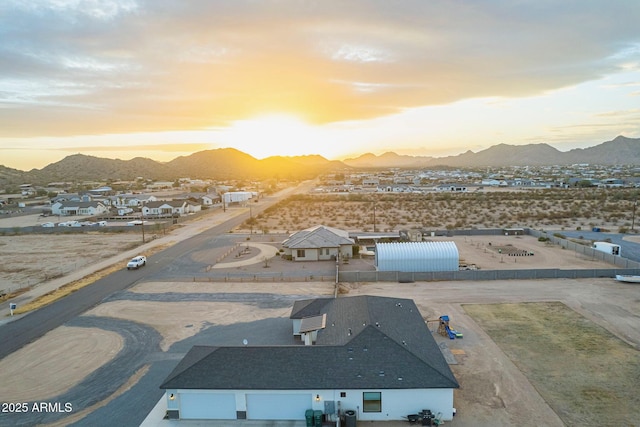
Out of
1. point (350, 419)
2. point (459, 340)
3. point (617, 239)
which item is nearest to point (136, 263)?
point (459, 340)

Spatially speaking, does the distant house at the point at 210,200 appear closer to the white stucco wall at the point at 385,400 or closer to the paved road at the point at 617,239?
the paved road at the point at 617,239

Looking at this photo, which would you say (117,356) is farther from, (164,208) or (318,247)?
(164,208)

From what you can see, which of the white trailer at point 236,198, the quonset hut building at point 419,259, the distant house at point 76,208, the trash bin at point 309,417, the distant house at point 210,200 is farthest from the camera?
the white trailer at point 236,198

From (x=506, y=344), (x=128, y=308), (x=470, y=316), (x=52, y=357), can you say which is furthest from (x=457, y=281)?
(x=52, y=357)

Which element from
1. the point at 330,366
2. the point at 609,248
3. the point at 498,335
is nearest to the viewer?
the point at 330,366

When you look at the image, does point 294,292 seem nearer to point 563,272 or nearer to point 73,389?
point 73,389

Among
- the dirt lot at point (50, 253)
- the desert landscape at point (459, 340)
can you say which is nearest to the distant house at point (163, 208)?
the dirt lot at point (50, 253)

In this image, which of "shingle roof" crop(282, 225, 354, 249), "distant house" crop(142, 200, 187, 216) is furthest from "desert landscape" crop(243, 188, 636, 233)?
"distant house" crop(142, 200, 187, 216)
